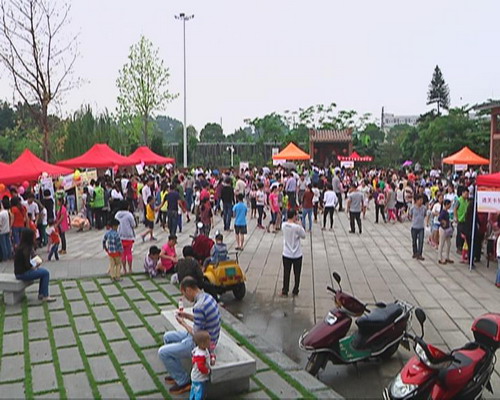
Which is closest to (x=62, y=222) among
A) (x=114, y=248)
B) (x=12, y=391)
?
(x=114, y=248)

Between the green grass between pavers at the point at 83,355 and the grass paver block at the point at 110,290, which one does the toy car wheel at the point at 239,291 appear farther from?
the green grass between pavers at the point at 83,355

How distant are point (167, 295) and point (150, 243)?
5.36 m

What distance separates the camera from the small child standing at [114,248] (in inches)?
369

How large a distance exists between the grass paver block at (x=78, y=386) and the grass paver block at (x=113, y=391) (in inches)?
4.8

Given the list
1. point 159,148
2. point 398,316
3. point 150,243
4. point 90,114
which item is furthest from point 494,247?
point 159,148

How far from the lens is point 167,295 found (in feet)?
28.3

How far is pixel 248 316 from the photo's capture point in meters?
8.12

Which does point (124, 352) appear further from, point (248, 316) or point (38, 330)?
point (248, 316)

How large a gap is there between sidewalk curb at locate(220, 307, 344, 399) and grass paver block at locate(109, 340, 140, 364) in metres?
1.35

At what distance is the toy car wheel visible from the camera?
29.2 feet

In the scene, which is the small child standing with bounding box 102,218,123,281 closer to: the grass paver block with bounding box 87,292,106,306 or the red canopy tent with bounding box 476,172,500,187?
the grass paver block with bounding box 87,292,106,306

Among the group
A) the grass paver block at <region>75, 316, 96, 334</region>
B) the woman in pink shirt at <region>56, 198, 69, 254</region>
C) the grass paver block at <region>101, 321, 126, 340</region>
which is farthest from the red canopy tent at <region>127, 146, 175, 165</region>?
the grass paver block at <region>101, 321, 126, 340</region>

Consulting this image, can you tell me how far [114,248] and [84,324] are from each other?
233cm

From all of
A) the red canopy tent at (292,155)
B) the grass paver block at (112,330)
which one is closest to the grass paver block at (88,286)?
Answer: the grass paver block at (112,330)
